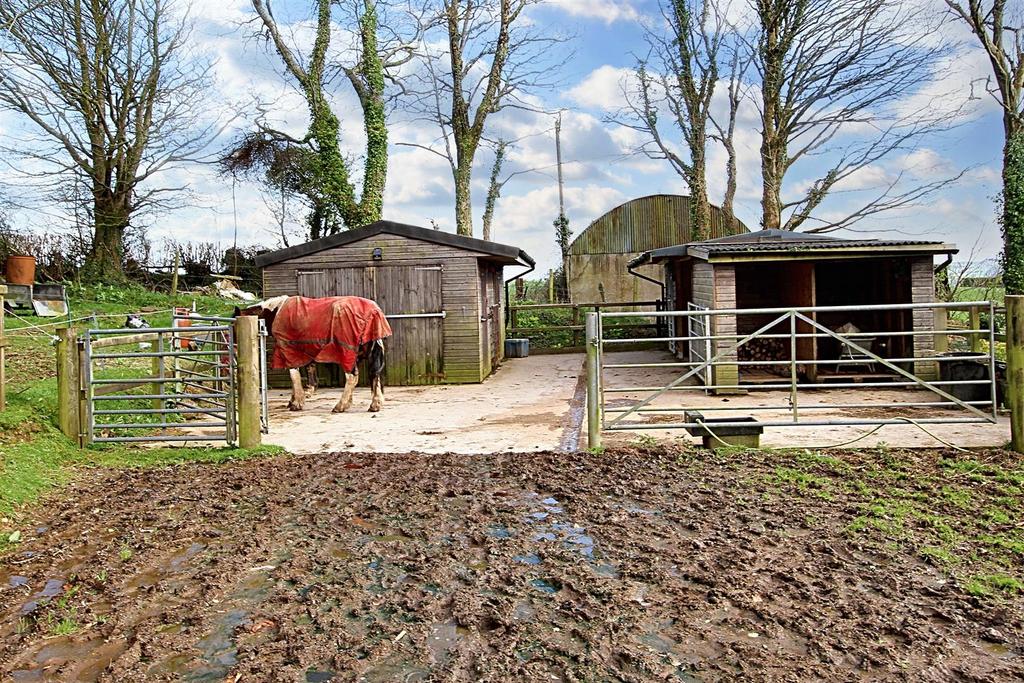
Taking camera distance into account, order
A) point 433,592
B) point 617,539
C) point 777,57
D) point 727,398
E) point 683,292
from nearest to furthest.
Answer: point 433,592 → point 617,539 → point 727,398 → point 683,292 → point 777,57

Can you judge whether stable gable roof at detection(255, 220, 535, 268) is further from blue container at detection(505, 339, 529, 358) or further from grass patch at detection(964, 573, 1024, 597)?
grass patch at detection(964, 573, 1024, 597)

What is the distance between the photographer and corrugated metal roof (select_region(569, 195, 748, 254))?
29.8 metres

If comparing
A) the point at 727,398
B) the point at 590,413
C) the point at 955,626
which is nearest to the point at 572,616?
the point at 955,626

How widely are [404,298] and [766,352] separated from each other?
6.45 meters

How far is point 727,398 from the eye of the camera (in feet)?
37.0

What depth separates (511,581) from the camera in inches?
160

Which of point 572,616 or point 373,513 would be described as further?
point 373,513

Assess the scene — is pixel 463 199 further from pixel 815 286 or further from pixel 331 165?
pixel 815 286

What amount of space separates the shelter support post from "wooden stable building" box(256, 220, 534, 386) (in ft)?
20.5

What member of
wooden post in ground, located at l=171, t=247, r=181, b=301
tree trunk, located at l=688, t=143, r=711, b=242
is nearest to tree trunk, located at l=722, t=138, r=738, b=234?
tree trunk, located at l=688, t=143, r=711, b=242

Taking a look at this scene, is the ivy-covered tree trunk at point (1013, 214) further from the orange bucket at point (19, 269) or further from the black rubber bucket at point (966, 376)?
the orange bucket at point (19, 269)

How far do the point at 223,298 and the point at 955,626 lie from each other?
A: 21748 mm

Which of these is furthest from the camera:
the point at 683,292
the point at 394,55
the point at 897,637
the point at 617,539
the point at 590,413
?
the point at 394,55

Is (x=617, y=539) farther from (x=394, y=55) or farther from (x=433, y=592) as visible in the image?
(x=394, y=55)
